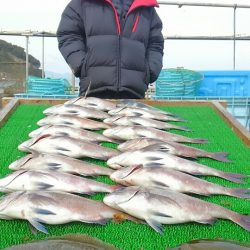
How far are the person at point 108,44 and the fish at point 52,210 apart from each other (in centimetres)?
246

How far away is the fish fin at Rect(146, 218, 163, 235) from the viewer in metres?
2.35

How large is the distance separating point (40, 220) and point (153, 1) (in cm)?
327

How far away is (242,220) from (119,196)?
2.18 ft

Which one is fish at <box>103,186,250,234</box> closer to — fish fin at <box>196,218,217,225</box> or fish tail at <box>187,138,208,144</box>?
fish fin at <box>196,218,217,225</box>

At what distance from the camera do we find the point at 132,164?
126 inches

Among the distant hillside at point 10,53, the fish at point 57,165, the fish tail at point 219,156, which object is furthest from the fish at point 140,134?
the distant hillside at point 10,53

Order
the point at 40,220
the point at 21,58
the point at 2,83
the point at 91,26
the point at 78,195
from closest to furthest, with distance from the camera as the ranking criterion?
1. the point at 40,220
2. the point at 78,195
3. the point at 91,26
4. the point at 2,83
5. the point at 21,58

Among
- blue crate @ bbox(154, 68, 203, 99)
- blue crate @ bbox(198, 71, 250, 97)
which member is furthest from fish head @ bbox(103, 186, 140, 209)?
blue crate @ bbox(198, 71, 250, 97)

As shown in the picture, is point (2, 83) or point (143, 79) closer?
point (143, 79)

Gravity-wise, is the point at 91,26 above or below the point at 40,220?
above

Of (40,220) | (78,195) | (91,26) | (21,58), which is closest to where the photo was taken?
A: (40,220)

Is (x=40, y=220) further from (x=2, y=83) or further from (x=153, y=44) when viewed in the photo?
(x=2, y=83)

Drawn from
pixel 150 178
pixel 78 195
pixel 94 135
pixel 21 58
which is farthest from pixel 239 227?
pixel 21 58

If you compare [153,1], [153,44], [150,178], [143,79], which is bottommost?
[150,178]
